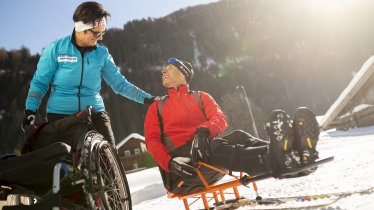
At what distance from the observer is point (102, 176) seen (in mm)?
2711

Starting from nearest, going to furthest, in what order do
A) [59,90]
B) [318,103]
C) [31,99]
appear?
[31,99] < [59,90] < [318,103]

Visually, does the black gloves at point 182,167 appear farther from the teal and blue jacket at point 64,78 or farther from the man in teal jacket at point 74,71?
the teal and blue jacket at point 64,78

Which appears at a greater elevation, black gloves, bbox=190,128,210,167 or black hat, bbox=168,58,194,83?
black hat, bbox=168,58,194,83

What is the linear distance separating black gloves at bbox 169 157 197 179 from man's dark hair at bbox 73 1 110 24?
5.32ft

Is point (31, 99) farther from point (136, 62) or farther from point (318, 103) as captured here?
point (136, 62)

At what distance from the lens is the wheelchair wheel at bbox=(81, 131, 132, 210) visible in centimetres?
220

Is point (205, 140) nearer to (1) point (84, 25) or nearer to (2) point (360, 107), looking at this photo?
(1) point (84, 25)

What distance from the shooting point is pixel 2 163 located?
2.20m

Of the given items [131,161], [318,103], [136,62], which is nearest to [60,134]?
[131,161]

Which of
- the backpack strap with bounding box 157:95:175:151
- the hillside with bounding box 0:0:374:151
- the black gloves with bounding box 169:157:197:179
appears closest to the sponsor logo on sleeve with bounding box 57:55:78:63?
the backpack strap with bounding box 157:95:175:151

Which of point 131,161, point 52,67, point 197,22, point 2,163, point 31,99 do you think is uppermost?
point 197,22

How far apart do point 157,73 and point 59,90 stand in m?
81.8

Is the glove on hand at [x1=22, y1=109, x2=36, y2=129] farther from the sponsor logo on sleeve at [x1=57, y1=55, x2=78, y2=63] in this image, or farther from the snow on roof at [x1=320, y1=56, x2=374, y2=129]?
the snow on roof at [x1=320, y1=56, x2=374, y2=129]

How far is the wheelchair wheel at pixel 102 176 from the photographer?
2201 mm
